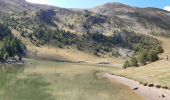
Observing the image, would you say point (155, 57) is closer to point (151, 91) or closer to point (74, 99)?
point (151, 91)

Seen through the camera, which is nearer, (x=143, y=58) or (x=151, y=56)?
(x=151, y=56)

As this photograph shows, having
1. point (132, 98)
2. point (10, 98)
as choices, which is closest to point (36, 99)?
point (10, 98)

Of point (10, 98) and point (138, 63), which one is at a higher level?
point (10, 98)

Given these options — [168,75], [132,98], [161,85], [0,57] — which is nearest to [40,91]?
[132,98]

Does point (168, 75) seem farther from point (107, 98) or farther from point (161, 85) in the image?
point (107, 98)

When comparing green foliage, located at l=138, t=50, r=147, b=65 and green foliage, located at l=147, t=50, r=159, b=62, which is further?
green foliage, located at l=138, t=50, r=147, b=65

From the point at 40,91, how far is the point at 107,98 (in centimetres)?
1545

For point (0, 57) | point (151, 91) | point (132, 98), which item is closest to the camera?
point (132, 98)

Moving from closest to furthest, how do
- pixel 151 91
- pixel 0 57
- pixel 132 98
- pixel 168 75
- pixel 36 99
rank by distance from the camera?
pixel 36 99 < pixel 132 98 < pixel 151 91 < pixel 168 75 < pixel 0 57

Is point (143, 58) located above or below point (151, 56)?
below

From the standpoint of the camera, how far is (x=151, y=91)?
7544 cm

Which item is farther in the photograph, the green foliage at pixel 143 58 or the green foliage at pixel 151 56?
the green foliage at pixel 143 58

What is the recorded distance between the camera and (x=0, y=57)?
7672 inches

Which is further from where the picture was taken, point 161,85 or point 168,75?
point 168,75
